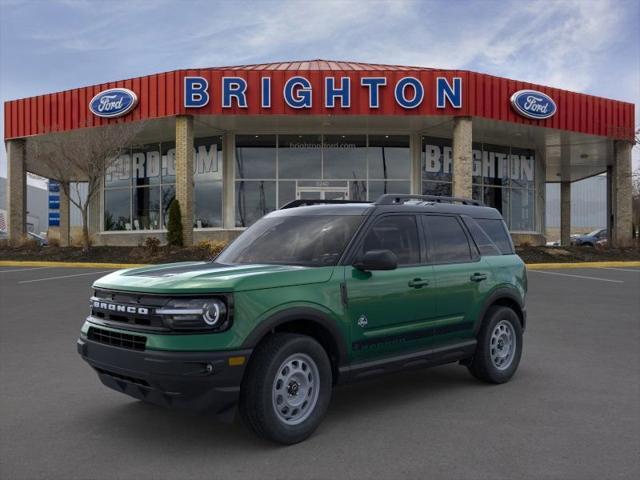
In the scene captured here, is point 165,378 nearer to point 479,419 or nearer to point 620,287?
point 479,419

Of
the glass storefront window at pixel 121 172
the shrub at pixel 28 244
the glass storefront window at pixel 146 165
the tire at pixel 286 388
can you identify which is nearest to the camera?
the tire at pixel 286 388

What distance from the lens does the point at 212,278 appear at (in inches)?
160

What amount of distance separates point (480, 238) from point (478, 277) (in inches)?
20.7

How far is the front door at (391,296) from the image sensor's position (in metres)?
4.61

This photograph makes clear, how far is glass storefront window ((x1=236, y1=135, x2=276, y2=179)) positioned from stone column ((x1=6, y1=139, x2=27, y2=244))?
9.54 m

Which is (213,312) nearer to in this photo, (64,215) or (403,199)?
(403,199)

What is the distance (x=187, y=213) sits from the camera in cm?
2186

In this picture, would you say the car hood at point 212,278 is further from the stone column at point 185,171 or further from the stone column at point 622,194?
the stone column at point 622,194

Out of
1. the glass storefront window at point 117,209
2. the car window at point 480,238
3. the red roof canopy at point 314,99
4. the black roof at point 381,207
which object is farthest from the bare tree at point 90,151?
the car window at point 480,238

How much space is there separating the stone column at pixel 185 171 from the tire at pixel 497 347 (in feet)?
55.3

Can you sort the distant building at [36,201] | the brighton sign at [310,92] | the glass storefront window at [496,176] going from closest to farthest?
the brighton sign at [310,92], the glass storefront window at [496,176], the distant building at [36,201]

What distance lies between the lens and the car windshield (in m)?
4.84

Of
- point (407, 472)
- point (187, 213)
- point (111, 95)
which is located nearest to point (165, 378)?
point (407, 472)

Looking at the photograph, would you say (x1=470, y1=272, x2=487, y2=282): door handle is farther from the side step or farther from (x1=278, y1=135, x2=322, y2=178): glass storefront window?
(x1=278, y1=135, x2=322, y2=178): glass storefront window
